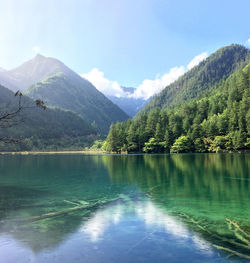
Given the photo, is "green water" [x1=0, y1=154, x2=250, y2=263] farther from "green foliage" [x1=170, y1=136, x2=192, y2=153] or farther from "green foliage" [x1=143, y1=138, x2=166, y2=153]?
"green foliage" [x1=143, y1=138, x2=166, y2=153]

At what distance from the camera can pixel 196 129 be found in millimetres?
116438

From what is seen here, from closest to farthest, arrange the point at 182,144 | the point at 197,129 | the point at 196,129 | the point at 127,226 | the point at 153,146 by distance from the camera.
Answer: the point at 127,226 → the point at 182,144 → the point at 196,129 → the point at 197,129 → the point at 153,146

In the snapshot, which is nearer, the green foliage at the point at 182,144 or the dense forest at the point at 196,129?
the dense forest at the point at 196,129

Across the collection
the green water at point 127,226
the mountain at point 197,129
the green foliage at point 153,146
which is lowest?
the green water at point 127,226

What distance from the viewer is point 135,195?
Answer: 24203 millimetres

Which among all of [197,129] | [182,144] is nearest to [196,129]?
[197,129]

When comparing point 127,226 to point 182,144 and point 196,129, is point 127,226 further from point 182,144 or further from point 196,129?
point 196,129

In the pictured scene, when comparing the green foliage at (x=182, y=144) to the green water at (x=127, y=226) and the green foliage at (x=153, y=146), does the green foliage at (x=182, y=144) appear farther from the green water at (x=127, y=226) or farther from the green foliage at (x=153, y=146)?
the green water at (x=127, y=226)

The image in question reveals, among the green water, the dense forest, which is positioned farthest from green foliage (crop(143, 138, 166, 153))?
the green water

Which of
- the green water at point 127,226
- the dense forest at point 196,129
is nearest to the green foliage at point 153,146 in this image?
the dense forest at point 196,129

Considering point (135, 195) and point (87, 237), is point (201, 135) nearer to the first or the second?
point (135, 195)

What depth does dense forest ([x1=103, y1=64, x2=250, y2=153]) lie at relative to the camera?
342 ft

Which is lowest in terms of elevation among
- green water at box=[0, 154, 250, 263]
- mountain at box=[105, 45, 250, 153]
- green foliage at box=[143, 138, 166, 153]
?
green water at box=[0, 154, 250, 263]

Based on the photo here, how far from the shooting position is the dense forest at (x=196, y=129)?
104375 mm
